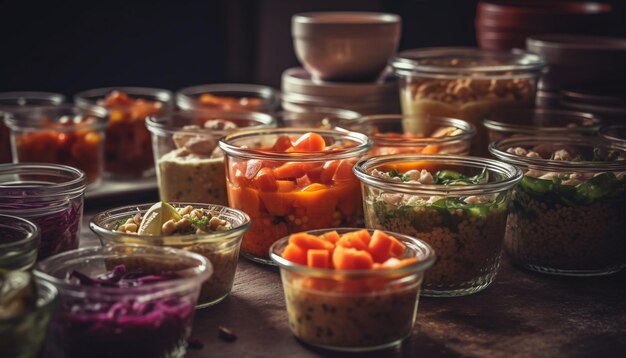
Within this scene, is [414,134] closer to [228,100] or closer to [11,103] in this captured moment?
[228,100]

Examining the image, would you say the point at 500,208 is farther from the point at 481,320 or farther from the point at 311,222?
the point at 311,222

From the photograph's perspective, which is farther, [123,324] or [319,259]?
[319,259]

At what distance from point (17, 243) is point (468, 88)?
152cm

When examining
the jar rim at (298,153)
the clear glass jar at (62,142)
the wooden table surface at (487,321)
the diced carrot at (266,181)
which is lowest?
the wooden table surface at (487,321)

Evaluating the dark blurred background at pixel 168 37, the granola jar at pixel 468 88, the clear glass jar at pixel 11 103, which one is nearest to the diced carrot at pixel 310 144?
the granola jar at pixel 468 88

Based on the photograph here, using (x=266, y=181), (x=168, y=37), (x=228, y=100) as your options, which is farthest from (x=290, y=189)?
(x=168, y=37)

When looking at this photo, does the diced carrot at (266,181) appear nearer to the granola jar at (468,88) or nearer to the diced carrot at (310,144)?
the diced carrot at (310,144)

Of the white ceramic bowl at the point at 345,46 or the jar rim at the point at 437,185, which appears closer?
the jar rim at the point at 437,185

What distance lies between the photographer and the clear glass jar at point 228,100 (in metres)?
3.27

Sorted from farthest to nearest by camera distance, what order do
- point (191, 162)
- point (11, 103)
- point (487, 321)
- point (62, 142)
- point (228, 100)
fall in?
point (11, 103) < point (228, 100) < point (62, 142) < point (191, 162) < point (487, 321)

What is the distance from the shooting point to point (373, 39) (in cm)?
313

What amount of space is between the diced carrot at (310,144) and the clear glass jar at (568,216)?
1.52 feet

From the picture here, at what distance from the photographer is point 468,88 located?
9.27 feet

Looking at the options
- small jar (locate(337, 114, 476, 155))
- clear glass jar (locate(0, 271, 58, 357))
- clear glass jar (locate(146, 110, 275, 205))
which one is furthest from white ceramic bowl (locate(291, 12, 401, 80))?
clear glass jar (locate(0, 271, 58, 357))
